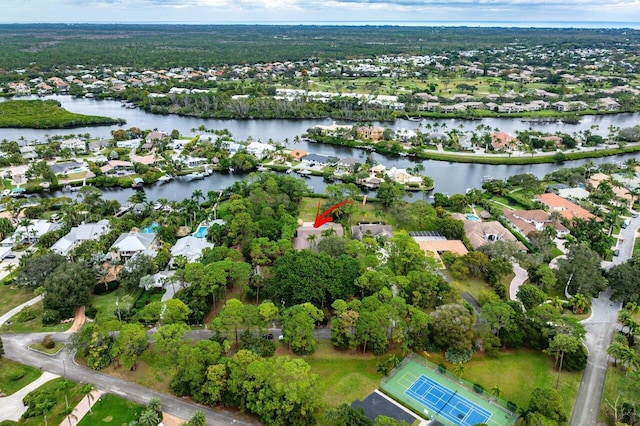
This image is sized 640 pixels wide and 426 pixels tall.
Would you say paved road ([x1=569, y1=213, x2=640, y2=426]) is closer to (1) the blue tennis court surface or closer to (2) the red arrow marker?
(1) the blue tennis court surface

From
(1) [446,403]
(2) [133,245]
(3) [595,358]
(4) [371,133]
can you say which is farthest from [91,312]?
(4) [371,133]

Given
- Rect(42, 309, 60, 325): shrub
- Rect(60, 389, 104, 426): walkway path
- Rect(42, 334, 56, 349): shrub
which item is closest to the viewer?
Rect(60, 389, 104, 426): walkway path

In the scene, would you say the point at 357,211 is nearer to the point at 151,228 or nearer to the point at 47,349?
the point at 151,228

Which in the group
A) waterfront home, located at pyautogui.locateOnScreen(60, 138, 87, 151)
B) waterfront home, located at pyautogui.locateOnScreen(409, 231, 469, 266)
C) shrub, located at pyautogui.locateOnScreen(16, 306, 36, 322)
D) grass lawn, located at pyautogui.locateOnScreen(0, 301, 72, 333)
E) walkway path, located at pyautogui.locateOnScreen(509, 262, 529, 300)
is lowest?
grass lawn, located at pyautogui.locateOnScreen(0, 301, 72, 333)

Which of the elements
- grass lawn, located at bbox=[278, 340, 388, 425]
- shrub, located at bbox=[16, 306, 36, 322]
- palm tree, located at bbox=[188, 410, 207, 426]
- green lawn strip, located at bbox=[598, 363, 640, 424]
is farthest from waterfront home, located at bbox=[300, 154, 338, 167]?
palm tree, located at bbox=[188, 410, 207, 426]

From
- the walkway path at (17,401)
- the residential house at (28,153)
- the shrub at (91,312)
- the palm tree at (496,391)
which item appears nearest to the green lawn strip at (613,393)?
the palm tree at (496,391)

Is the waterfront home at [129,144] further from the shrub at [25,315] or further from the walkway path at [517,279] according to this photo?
the walkway path at [517,279]
